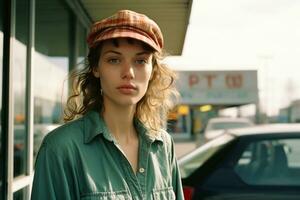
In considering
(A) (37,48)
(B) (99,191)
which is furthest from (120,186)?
(A) (37,48)

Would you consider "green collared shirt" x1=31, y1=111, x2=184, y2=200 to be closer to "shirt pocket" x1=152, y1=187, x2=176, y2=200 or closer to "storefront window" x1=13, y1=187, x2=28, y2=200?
"shirt pocket" x1=152, y1=187, x2=176, y2=200

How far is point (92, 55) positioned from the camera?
195 cm

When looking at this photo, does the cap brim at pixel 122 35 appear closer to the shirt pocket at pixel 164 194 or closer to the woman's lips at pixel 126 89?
the woman's lips at pixel 126 89

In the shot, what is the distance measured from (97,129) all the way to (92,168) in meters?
0.14

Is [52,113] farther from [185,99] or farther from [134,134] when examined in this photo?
[185,99]

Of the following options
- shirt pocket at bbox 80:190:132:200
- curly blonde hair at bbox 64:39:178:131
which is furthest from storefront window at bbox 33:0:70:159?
shirt pocket at bbox 80:190:132:200

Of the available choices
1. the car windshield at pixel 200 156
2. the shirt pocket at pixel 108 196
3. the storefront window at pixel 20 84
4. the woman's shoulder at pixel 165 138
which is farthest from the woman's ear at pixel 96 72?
the car windshield at pixel 200 156

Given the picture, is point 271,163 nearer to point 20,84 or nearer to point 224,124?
point 20,84

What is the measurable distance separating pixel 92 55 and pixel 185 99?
94.0ft

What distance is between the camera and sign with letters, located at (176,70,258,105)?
28.8 metres

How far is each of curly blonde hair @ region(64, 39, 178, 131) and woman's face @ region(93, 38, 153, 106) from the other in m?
0.08

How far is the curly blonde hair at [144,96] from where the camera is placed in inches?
80.5

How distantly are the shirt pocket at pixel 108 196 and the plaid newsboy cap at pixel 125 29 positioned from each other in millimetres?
506

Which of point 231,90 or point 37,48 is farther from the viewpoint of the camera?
point 231,90
